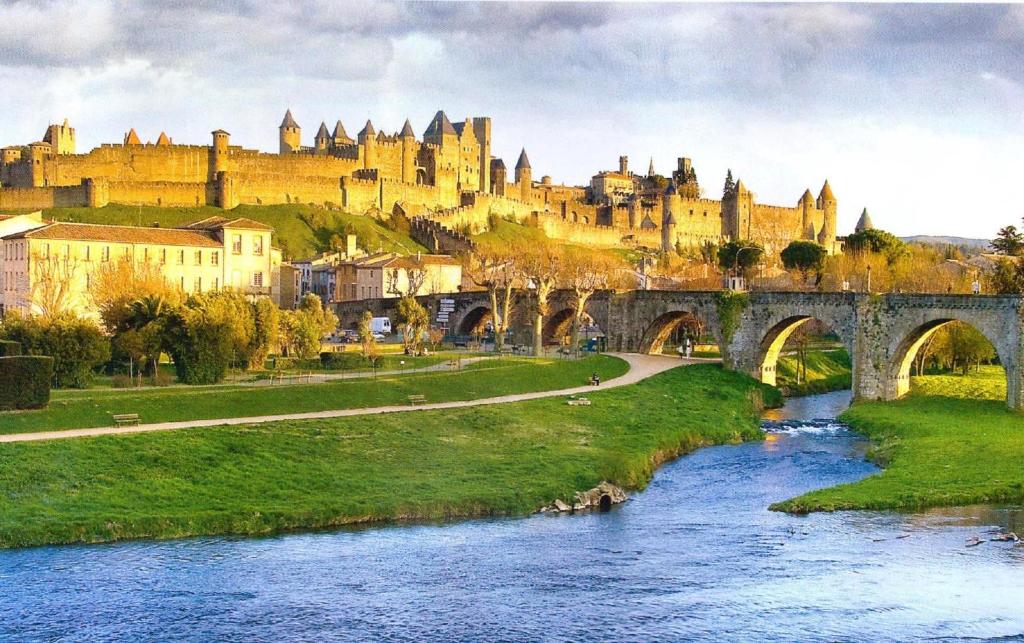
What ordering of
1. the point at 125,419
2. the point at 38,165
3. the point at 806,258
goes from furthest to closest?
1. the point at 38,165
2. the point at 806,258
3. the point at 125,419

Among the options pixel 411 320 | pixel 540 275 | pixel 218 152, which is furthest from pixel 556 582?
pixel 218 152

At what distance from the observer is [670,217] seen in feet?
435

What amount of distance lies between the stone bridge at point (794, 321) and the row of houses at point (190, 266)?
6533mm

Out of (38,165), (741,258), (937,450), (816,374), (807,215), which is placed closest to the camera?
(937,450)

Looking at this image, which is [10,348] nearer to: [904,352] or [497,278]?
[904,352]

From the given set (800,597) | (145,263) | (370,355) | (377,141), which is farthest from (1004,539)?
(377,141)

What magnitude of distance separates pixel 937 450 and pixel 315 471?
710 inches

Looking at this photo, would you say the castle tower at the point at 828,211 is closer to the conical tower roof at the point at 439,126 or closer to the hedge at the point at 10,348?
the conical tower roof at the point at 439,126

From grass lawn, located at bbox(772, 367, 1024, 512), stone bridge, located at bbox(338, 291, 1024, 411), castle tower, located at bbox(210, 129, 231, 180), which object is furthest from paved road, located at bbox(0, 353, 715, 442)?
A: castle tower, located at bbox(210, 129, 231, 180)

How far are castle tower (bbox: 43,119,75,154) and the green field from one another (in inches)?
741

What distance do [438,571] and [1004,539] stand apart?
1179 centimetres

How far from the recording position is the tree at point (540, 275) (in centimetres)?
5634

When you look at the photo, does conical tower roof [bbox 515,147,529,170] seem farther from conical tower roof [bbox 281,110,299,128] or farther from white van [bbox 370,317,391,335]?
white van [bbox 370,317,391,335]

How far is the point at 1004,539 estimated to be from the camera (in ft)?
81.9
